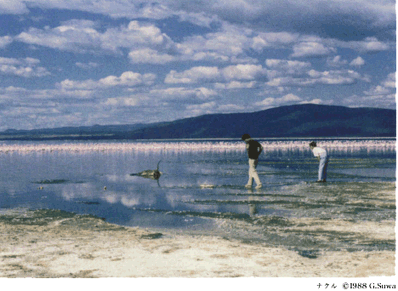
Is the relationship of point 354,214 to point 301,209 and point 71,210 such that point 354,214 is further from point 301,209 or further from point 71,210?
point 71,210

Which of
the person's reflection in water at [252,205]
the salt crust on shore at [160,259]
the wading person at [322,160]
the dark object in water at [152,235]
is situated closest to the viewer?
the salt crust on shore at [160,259]

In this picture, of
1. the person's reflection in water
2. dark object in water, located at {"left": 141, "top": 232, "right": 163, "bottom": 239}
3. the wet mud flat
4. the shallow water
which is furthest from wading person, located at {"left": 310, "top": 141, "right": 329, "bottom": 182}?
dark object in water, located at {"left": 141, "top": 232, "right": 163, "bottom": 239}

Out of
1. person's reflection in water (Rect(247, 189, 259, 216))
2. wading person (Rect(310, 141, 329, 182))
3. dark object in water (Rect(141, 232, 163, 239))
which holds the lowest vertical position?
dark object in water (Rect(141, 232, 163, 239))

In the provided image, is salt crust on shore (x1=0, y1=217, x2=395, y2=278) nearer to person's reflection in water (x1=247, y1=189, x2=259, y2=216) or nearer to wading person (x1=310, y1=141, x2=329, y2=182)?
person's reflection in water (x1=247, y1=189, x2=259, y2=216)

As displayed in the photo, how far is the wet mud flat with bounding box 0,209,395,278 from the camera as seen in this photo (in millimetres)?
6883

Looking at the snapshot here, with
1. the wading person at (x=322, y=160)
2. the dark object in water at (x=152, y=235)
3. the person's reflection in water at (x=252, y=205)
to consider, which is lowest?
the dark object in water at (x=152, y=235)

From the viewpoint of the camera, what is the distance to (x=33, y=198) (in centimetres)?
1593

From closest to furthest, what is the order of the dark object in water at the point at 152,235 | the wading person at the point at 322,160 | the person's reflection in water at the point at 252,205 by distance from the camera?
1. the dark object in water at the point at 152,235
2. the person's reflection in water at the point at 252,205
3. the wading person at the point at 322,160

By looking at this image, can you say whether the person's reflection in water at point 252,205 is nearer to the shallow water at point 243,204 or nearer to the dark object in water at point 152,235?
the shallow water at point 243,204

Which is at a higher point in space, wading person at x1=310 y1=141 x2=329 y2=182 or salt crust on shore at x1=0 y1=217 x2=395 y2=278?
wading person at x1=310 y1=141 x2=329 y2=182

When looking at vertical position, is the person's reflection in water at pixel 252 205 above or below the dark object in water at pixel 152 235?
above

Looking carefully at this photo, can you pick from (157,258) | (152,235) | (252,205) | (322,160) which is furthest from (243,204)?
(322,160)

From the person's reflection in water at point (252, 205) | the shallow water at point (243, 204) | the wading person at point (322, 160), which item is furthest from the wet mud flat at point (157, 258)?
the wading person at point (322, 160)

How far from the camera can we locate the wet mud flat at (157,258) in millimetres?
6883
